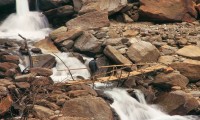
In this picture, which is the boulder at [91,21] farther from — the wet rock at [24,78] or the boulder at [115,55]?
the wet rock at [24,78]

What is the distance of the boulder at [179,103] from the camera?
34.9ft

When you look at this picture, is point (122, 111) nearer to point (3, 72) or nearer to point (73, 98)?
point (73, 98)

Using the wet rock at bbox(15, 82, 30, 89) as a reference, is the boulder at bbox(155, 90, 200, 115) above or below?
below

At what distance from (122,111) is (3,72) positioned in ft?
10.5

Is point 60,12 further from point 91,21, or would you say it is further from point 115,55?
point 115,55

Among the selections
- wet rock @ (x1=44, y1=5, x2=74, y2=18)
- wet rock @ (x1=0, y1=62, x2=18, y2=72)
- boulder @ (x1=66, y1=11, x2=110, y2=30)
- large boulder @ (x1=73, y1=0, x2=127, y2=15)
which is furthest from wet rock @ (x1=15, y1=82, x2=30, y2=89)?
wet rock @ (x1=44, y1=5, x2=74, y2=18)

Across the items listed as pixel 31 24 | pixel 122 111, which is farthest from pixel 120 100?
pixel 31 24

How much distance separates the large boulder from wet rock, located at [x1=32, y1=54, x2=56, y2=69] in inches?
190

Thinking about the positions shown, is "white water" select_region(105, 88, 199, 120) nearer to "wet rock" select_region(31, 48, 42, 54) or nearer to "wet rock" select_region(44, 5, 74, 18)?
"wet rock" select_region(31, 48, 42, 54)

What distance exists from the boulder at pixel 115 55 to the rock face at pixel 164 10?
483cm

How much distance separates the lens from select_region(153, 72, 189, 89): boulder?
38.0ft

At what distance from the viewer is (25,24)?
55.9 feet

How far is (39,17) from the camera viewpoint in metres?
17.5

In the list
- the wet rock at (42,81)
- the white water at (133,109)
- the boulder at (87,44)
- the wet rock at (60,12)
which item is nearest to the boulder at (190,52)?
the boulder at (87,44)
